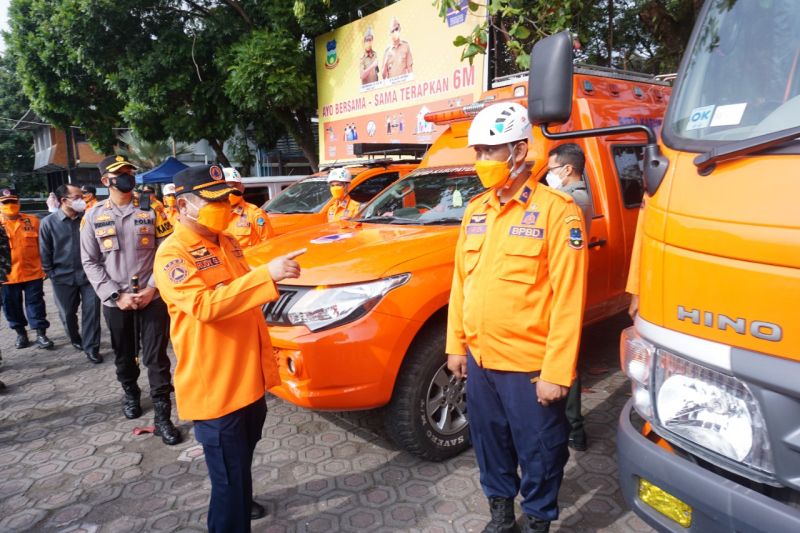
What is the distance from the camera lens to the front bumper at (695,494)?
4.41 ft

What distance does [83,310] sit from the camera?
5703 millimetres

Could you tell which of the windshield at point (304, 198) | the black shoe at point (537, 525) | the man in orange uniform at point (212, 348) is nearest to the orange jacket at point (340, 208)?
the windshield at point (304, 198)

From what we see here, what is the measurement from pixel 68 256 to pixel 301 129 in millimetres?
7386

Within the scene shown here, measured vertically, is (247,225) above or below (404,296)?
above

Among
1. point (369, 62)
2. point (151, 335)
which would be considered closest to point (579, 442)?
point (151, 335)

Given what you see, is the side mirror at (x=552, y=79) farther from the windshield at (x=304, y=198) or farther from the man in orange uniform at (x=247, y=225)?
the windshield at (x=304, y=198)

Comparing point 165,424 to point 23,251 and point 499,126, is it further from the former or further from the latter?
point 23,251

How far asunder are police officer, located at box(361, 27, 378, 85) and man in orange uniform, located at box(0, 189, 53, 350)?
624 centimetres

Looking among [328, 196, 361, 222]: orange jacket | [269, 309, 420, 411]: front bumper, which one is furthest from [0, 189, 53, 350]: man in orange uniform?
[269, 309, 420, 411]: front bumper

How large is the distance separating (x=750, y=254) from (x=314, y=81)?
11.3 meters

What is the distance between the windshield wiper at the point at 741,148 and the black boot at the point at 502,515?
169 centimetres

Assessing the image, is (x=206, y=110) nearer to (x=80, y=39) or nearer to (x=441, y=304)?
(x=80, y=39)

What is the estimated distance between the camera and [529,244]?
7.03 feet

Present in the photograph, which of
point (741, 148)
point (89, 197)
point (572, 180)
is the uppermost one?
point (741, 148)
